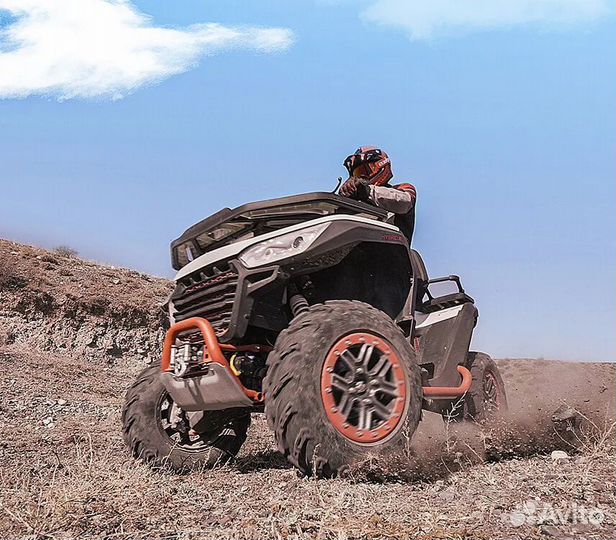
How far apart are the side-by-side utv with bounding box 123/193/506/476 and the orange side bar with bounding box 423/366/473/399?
1 cm

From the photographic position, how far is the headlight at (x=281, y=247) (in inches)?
184

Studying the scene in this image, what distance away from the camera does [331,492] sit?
143 inches

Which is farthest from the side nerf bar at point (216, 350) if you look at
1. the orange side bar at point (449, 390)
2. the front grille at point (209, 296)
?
the front grille at point (209, 296)

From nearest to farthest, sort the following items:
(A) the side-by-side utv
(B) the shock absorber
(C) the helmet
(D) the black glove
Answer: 1. (A) the side-by-side utv
2. (B) the shock absorber
3. (D) the black glove
4. (C) the helmet

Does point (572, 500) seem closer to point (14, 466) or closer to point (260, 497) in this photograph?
point (260, 497)

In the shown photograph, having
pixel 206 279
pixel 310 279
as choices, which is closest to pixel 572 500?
pixel 310 279

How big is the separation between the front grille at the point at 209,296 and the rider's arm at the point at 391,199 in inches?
57.5

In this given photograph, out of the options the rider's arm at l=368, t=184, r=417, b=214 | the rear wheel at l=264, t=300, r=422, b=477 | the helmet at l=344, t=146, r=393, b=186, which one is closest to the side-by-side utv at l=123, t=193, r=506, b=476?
the rear wheel at l=264, t=300, r=422, b=477

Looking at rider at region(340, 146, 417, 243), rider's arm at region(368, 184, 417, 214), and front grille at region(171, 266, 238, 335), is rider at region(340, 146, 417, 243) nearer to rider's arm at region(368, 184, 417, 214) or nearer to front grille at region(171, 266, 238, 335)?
rider's arm at region(368, 184, 417, 214)

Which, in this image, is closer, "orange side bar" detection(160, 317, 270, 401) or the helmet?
"orange side bar" detection(160, 317, 270, 401)

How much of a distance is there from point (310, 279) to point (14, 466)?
8.52ft

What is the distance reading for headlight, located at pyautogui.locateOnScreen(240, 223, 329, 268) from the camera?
4.68 m

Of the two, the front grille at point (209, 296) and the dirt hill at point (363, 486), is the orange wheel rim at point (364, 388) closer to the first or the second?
the dirt hill at point (363, 486)

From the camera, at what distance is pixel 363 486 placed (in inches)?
152
